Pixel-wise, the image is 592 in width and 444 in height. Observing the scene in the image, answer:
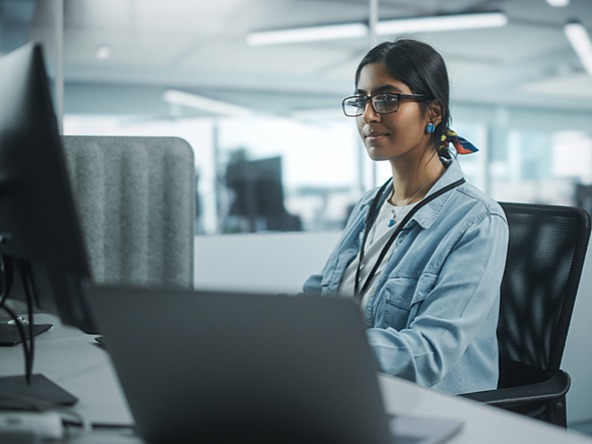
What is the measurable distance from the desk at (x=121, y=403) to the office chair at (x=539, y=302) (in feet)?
1.49

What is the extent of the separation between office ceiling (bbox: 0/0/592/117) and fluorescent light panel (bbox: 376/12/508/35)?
105mm

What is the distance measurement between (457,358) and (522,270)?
0.31 metres

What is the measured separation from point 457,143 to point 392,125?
19cm

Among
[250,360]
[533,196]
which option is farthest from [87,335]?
[533,196]

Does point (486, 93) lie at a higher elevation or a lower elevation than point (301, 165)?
higher

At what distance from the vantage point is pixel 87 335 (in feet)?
4.31

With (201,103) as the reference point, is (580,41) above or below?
above

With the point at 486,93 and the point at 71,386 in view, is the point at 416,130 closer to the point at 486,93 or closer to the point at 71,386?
the point at 71,386

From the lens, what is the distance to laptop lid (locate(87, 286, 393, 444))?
22.5 inches

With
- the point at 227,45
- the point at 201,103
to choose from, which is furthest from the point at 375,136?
the point at 227,45

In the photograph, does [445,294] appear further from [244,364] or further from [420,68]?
[244,364]

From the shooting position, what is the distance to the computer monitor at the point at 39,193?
0.68 metres

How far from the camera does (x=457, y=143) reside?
1.65 meters

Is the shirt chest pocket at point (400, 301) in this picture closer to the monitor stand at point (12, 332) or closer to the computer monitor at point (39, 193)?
the monitor stand at point (12, 332)
